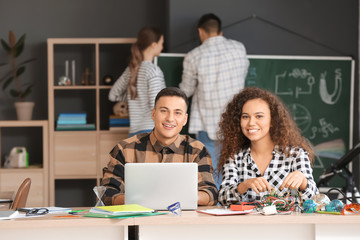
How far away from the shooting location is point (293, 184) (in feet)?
7.42

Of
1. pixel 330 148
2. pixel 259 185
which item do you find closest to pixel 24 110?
pixel 330 148

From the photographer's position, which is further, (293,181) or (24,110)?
(24,110)

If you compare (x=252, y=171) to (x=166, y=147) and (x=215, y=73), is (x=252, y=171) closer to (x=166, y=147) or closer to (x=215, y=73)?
(x=166, y=147)

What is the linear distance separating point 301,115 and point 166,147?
95.1 inches

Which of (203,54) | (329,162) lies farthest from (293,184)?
(329,162)

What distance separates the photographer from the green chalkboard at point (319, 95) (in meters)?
4.73

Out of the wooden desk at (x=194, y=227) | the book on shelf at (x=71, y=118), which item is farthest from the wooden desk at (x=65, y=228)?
the book on shelf at (x=71, y=118)

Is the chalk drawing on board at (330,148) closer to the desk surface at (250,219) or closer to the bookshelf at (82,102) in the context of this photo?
the bookshelf at (82,102)

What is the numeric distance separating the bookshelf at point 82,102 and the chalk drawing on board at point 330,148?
169 cm

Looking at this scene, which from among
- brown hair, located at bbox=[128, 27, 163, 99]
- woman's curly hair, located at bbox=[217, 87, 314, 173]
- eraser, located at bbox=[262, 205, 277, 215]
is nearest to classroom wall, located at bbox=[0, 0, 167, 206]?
brown hair, located at bbox=[128, 27, 163, 99]

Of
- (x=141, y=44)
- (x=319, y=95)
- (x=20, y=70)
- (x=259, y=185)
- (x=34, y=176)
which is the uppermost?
(x=141, y=44)

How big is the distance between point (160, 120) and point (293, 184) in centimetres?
71

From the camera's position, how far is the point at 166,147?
2621 millimetres

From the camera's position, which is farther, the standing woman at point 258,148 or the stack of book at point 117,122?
the stack of book at point 117,122
